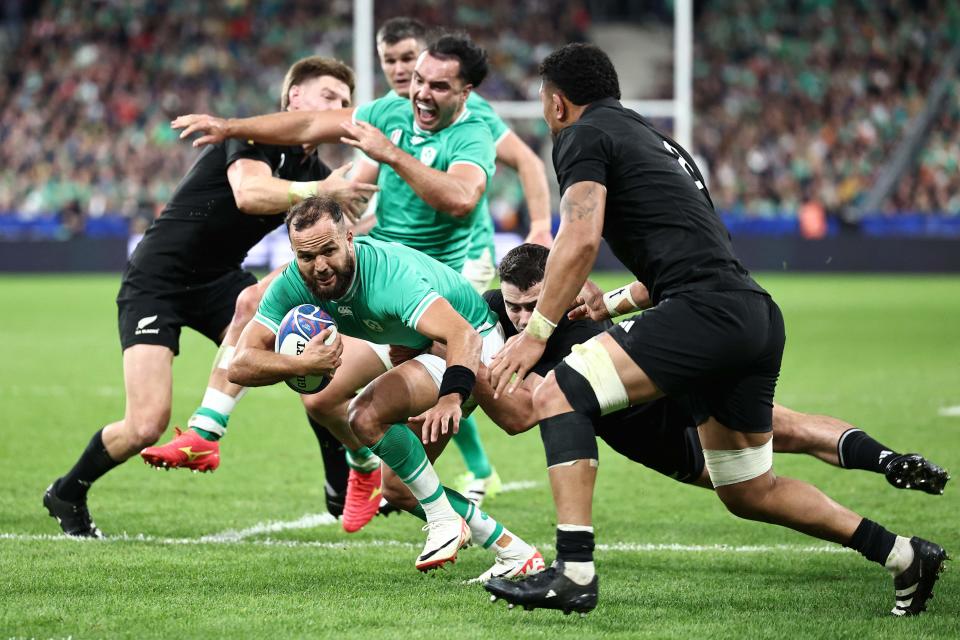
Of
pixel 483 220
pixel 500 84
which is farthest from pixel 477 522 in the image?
pixel 500 84

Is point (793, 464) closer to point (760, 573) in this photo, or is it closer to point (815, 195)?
point (760, 573)

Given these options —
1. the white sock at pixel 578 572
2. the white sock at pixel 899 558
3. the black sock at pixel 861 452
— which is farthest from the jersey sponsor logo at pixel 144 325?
the white sock at pixel 899 558

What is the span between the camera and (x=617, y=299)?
6082mm

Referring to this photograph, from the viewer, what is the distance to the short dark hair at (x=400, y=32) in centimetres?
838

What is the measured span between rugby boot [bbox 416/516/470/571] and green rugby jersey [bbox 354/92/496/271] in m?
2.09

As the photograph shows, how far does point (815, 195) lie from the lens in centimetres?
2881

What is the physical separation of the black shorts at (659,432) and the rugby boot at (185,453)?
204cm

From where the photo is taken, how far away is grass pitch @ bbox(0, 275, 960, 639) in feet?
17.0

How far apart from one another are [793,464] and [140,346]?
15.0 feet

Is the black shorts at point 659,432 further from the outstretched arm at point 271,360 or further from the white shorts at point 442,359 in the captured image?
the outstretched arm at point 271,360

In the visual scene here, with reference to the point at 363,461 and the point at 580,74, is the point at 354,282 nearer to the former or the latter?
the point at 580,74

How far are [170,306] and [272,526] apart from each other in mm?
1308

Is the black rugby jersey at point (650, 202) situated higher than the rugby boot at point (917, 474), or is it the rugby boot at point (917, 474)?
the black rugby jersey at point (650, 202)

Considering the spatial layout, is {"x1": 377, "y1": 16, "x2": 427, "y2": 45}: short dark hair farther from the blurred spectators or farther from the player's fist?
the blurred spectators
